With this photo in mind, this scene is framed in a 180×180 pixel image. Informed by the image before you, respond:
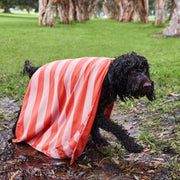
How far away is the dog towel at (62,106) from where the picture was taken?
3.23 meters

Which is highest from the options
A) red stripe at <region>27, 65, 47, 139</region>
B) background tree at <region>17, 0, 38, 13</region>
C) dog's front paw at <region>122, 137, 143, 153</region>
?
background tree at <region>17, 0, 38, 13</region>

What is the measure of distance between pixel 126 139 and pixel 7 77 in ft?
17.5

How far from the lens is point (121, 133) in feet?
10.8

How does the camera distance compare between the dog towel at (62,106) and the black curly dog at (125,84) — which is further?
the dog towel at (62,106)

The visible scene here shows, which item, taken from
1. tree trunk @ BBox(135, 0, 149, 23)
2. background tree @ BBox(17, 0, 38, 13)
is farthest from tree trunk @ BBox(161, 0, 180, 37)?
background tree @ BBox(17, 0, 38, 13)

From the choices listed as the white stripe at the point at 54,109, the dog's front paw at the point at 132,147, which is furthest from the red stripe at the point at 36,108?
the dog's front paw at the point at 132,147

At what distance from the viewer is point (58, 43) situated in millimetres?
12883

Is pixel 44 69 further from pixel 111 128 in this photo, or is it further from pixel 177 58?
pixel 177 58

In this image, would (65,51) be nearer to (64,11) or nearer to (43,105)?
(43,105)

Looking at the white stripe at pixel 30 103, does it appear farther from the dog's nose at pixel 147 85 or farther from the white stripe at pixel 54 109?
the dog's nose at pixel 147 85

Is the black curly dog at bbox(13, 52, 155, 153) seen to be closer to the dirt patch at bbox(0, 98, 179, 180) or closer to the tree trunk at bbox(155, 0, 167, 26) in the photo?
the dirt patch at bbox(0, 98, 179, 180)

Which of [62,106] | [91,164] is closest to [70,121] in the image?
[62,106]

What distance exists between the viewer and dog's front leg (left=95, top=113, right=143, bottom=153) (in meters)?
3.22

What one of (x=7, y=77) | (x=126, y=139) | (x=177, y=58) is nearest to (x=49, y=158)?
(x=126, y=139)
